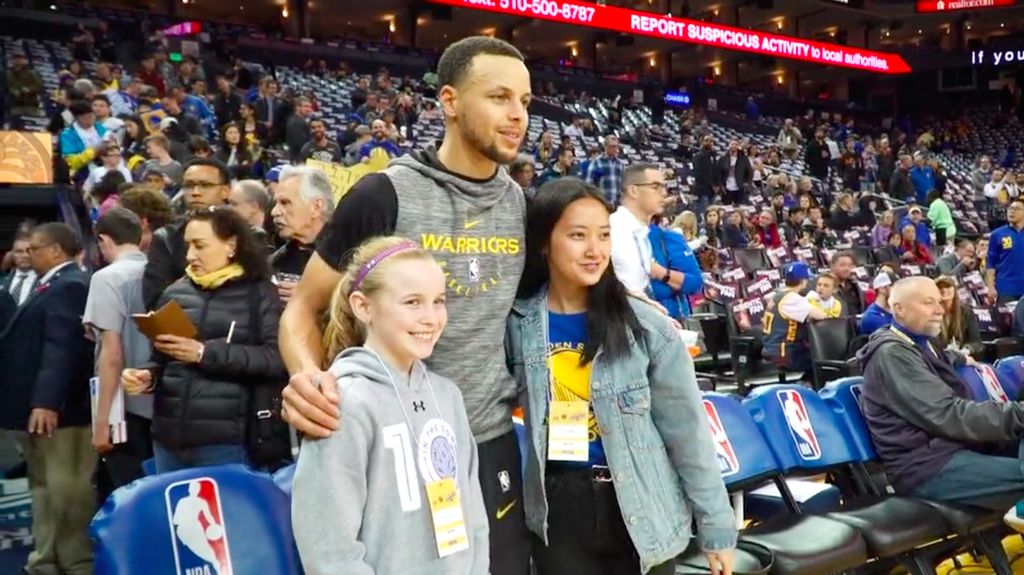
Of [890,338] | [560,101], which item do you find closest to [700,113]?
[560,101]

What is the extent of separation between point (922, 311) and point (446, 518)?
2626mm

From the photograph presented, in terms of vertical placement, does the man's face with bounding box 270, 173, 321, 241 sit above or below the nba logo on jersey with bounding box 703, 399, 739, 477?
above

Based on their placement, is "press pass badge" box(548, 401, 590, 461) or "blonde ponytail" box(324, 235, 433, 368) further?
"press pass badge" box(548, 401, 590, 461)

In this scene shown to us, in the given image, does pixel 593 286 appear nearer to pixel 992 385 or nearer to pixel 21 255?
pixel 992 385

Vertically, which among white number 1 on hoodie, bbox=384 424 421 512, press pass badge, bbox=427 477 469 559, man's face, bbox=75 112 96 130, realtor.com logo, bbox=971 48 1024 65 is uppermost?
realtor.com logo, bbox=971 48 1024 65

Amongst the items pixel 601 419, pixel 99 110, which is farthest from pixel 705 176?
pixel 601 419

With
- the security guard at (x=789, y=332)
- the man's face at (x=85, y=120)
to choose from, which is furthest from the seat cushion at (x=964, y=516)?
the man's face at (x=85, y=120)

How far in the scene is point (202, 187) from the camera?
397cm

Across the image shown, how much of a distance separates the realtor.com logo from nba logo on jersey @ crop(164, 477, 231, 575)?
34.3 meters

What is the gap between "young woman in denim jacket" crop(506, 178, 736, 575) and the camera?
2004 mm

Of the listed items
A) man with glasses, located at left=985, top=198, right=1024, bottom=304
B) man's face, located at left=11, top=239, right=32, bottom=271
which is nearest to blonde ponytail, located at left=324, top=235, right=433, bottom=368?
man's face, located at left=11, top=239, right=32, bottom=271

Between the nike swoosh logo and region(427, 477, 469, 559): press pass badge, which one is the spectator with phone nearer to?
the nike swoosh logo

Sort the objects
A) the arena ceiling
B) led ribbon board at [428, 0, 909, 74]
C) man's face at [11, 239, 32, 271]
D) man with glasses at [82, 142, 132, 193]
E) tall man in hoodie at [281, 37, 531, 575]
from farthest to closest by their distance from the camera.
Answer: the arena ceiling
led ribbon board at [428, 0, 909, 74]
man with glasses at [82, 142, 132, 193]
man's face at [11, 239, 32, 271]
tall man in hoodie at [281, 37, 531, 575]

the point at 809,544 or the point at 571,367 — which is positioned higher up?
the point at 571,367
